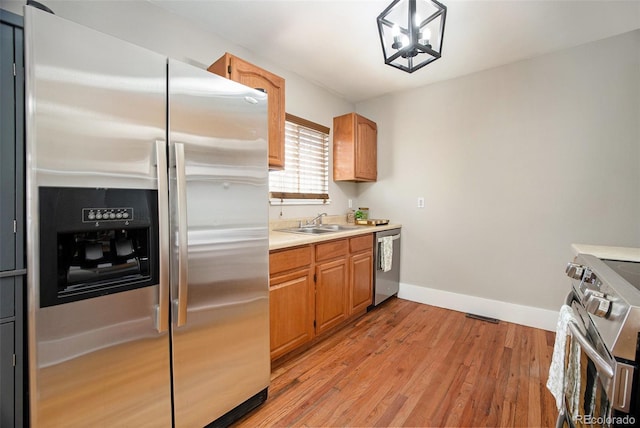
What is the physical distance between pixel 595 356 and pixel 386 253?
2276mm

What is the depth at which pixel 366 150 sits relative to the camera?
350 centimetres

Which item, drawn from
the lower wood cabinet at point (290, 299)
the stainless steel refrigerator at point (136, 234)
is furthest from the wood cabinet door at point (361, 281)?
the stainless steel refrigerator at point (136, 234)

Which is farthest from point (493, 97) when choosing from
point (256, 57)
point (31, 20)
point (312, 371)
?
point (31, 20)

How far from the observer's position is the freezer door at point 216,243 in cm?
125

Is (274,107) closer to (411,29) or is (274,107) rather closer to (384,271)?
(411,29)

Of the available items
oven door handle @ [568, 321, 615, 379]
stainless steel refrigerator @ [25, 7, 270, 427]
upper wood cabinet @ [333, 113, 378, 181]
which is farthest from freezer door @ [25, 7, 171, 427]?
upper wood cabinet @ [333, 113, 378, 181]

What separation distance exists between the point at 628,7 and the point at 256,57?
2.84 metres

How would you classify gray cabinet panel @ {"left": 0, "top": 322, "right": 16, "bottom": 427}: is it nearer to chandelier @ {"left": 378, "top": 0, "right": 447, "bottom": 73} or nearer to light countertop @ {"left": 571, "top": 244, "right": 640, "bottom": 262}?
chandelier @ {"left": 378, "top": 0, "right": 447, "bottom": 73}

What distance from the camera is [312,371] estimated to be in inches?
78.7

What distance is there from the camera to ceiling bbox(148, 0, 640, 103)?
194 cm

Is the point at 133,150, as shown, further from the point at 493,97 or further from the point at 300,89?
the point at 493,97

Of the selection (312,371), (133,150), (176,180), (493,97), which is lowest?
(312,371)

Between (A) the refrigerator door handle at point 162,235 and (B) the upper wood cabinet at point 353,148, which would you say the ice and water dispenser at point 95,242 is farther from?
(B) the upper wood cabinet at point 353,148

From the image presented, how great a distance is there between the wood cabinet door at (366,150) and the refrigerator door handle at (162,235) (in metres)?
2.43
